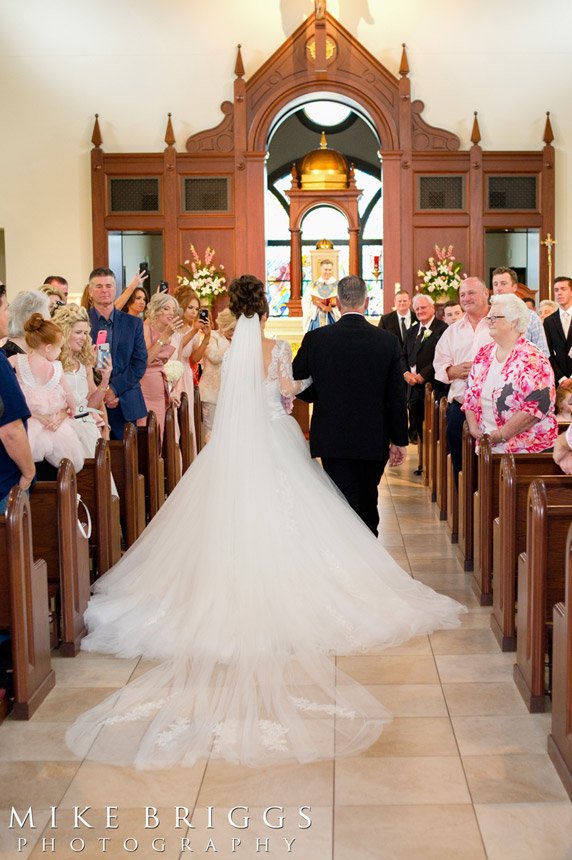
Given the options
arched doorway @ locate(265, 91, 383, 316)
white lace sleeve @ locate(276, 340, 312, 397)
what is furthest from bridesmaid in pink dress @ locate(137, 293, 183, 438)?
arched doorway @ locate(265, 91, 383, 316)

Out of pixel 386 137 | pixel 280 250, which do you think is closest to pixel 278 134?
pixel 280 250

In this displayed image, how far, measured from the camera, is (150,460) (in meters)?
7.03

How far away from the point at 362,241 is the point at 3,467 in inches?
720

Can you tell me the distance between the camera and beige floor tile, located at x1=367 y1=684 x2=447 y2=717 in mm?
4109

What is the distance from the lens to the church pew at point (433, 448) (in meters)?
8.92

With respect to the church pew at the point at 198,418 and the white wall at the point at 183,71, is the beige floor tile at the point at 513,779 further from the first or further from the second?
the white wall at the point at 183,71

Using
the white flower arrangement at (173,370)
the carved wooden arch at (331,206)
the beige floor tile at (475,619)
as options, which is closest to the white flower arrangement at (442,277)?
the carved wooden arch at (331,206)

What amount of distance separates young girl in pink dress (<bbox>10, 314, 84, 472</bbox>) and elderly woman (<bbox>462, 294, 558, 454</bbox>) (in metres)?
2.39

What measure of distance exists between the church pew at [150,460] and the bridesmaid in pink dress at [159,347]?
1.07 m

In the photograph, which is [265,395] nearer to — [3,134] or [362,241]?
[3,134]

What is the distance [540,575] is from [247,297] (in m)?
2.15

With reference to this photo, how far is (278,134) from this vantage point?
22.2 metres

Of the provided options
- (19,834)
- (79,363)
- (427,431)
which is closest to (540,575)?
(19,834)

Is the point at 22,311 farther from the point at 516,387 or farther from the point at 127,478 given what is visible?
the point at 516,387
